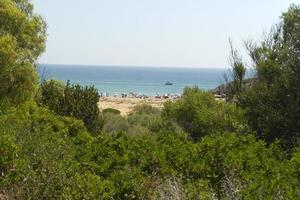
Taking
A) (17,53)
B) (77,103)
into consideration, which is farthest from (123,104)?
(17,53)

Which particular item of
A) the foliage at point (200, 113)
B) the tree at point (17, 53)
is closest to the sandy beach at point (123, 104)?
the foliage at point (200, 113)

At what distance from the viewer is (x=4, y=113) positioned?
637 inches

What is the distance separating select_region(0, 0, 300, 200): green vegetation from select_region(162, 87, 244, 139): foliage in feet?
23.7

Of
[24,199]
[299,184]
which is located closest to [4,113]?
[24,199]

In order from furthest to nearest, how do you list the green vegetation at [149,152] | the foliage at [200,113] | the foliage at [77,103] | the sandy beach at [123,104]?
the sandy beach at [123,104], the foliage at [200,113], the foliage at [77,103], the green vegetation at [149,152]

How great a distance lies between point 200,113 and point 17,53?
12564mm

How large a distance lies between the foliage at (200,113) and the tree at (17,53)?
10123 mm

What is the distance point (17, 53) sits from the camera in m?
19.8

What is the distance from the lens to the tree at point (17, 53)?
1898 centimetres

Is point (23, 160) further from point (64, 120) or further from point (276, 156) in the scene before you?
point (64, 120)

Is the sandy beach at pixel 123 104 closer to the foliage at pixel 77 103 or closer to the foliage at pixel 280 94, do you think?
the foliage at pixel 77 103

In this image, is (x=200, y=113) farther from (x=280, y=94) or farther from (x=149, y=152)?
(x=149, y=152)

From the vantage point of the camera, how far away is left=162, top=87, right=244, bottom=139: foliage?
2802 cm

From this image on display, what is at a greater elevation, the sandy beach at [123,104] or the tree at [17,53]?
the tree at [17,53]
